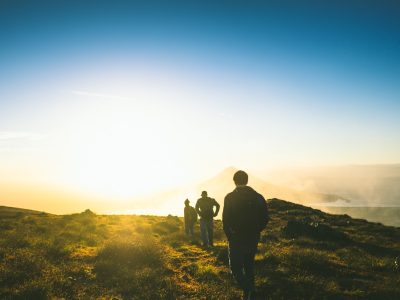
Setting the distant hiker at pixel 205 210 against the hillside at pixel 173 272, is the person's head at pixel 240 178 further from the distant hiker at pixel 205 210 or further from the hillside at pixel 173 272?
the distant hiker at pixel 205 210

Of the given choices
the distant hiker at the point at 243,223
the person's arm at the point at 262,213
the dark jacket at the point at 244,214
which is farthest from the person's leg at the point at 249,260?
the person's arm at the point at 262,213

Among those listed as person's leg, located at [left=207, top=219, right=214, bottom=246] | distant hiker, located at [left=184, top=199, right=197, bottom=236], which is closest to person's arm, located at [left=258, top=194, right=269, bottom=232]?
person's leg, located at [left=207, top=219, right=214, bottom=246]

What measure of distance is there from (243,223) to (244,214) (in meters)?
0.19

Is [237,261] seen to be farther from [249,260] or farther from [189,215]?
[189,215]

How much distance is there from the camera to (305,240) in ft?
→ 51.8

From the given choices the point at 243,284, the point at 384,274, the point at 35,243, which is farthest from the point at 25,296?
the point at 384,274

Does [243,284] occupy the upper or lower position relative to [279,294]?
upper

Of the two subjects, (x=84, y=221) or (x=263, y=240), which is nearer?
(x=263, y=240)

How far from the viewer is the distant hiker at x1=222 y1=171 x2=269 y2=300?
6355 millimetres

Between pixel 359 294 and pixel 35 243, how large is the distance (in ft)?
39.7

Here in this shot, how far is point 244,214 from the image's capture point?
6332 mm

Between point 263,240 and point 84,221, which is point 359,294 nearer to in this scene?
point 263,240

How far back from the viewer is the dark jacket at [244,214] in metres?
6.34

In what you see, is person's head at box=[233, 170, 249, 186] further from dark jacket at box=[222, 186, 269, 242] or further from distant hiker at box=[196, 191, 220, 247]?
distant hiker at box=[196, 191, 220, 247]
